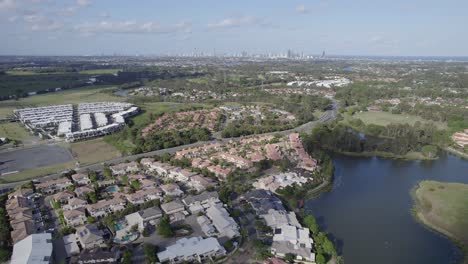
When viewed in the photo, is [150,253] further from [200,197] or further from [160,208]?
[200,197]

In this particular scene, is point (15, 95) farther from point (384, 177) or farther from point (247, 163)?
point (384, 177)

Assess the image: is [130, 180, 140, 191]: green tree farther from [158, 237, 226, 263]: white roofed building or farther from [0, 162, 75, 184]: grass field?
[158, 237, 226, 263]: white roofed building

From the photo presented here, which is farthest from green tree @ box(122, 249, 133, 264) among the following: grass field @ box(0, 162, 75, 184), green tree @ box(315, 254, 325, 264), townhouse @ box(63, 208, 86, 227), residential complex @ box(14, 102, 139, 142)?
residential complex @ box(14, 102, 139, 142)

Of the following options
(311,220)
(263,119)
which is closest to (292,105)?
(263,119)

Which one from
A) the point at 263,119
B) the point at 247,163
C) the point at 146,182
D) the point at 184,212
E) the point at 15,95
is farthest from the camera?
the point at 15,95

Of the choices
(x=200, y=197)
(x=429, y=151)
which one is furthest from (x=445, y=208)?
(x=200, y=197)

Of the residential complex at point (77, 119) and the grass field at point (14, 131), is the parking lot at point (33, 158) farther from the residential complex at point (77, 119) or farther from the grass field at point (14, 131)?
the grass field at point (14, 131)

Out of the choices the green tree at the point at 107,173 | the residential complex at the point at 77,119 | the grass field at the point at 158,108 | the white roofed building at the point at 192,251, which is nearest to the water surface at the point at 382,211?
the white roofed building at the point at 192,251
